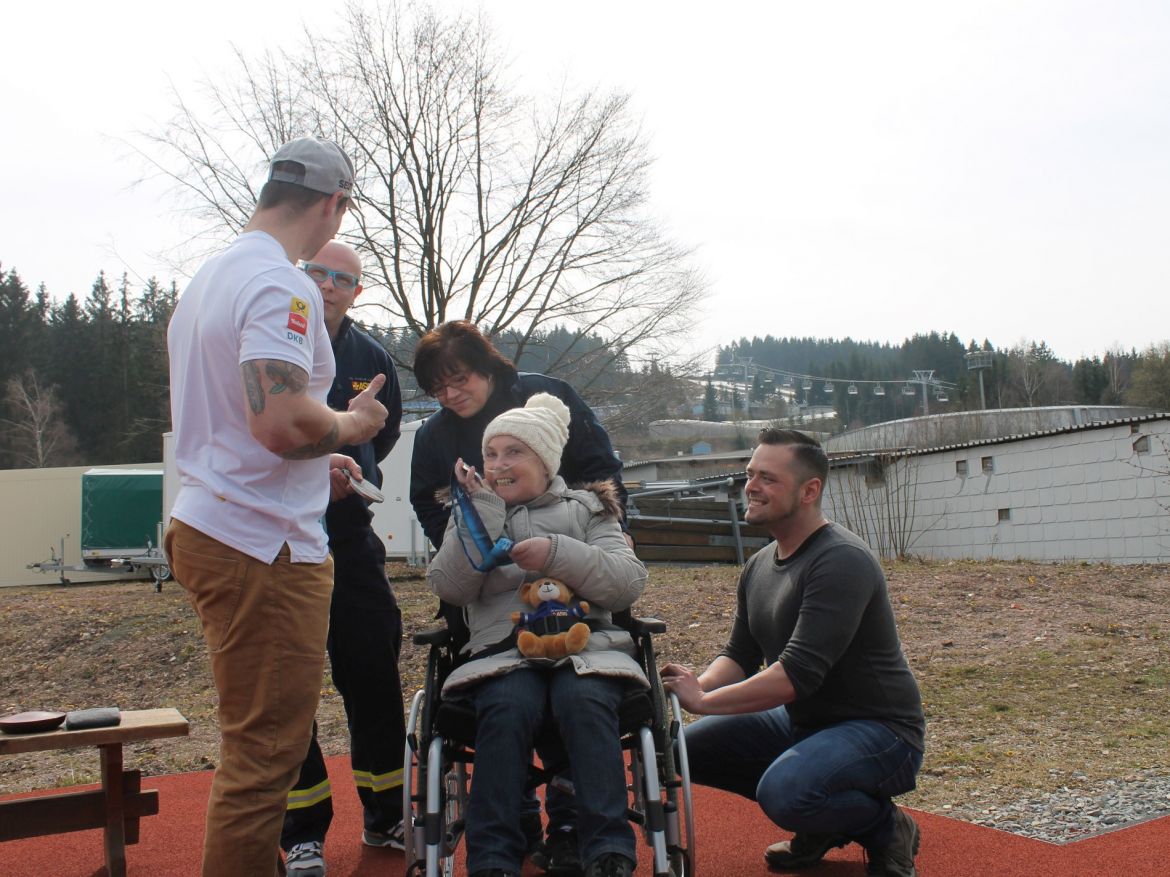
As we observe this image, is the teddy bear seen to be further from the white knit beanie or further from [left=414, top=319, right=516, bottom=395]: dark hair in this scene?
[left=414, top=319, right=516, bottom=395]: dark hair

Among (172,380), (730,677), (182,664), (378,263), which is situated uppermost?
(378,263)

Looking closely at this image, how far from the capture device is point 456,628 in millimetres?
3201

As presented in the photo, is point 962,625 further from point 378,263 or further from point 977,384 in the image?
point 977,384

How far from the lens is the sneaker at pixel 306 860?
3.08 m

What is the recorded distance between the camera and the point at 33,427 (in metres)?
43.5

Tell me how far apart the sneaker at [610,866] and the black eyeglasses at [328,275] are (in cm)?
180

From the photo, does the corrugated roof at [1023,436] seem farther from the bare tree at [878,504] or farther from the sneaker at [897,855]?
the sneaker at [897,855]

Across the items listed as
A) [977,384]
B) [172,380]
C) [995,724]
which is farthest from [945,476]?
[977,384]

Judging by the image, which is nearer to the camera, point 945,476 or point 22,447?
point 945,476

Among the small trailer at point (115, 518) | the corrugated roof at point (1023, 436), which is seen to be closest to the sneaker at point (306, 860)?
the corrugated roof at point (1023, 436)

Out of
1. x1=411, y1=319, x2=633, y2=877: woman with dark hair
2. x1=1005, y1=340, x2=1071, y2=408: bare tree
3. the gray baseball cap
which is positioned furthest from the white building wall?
x1=1005, y1=340, x2=1071, y2=408: bare tree

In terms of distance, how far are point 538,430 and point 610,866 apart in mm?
1198

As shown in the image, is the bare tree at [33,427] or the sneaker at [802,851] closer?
the sneaker at [802,851]

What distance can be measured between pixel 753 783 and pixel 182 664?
21.5 ft
